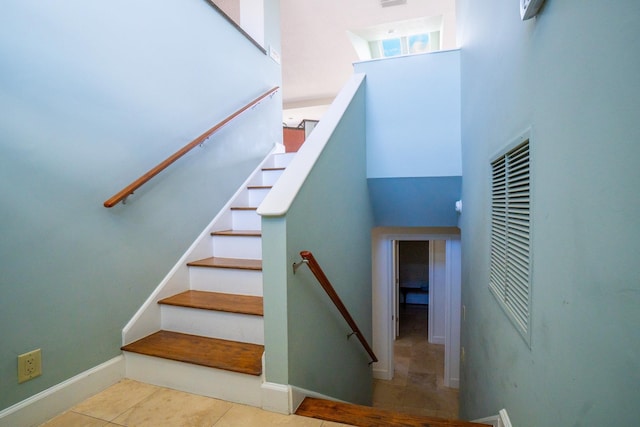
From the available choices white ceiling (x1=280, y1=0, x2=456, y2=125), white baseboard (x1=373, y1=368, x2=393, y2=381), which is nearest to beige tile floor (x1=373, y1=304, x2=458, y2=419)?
white baseboard (x1=373, y1=368, x2=393, y2=381)

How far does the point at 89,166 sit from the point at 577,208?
6.92 ft

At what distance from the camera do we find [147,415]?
141cm

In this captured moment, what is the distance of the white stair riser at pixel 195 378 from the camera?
1473 millimetres

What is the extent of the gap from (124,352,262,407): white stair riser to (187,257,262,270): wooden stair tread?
2.15 feet

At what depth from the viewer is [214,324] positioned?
5.98ft

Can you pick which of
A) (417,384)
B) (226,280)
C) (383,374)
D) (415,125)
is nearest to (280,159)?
(415,125)

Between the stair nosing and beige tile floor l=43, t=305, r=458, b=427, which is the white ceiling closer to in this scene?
the stair nosing

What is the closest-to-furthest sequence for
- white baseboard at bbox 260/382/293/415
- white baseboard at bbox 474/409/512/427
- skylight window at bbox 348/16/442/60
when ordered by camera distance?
white baseboard at bbox 474/409/512/427
white baseboard at bbox 260/382/293/415
skylight window at bbox 348/16/442/60

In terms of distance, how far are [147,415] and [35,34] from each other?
1884 millimetres

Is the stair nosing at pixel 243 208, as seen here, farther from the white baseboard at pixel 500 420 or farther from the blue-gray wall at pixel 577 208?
the white baseboard at pixel 500 420

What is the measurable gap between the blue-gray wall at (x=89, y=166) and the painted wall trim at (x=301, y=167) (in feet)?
3.37

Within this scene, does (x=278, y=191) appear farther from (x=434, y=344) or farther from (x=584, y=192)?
(x=434, y=344)

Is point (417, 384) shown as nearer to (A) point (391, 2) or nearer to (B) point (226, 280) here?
(B) point (226, 280)

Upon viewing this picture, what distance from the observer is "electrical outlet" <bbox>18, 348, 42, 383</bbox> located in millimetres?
1318
